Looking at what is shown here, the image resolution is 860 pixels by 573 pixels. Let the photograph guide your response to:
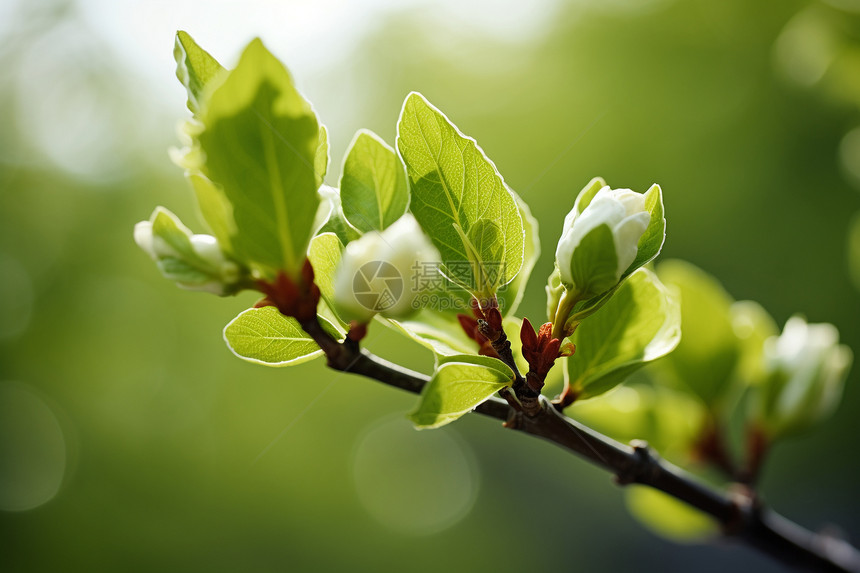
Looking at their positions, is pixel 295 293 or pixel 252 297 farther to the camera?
pixel 252 297

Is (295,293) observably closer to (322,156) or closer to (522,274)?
(322,156)

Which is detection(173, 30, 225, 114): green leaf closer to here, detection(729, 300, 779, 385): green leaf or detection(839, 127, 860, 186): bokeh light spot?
detection(729, 300, 779, 385): green leaf

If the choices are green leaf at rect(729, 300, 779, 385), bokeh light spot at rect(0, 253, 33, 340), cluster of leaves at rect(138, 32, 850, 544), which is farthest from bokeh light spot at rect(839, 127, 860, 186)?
bokeh light spot at rect(0, 253, 33, 340)

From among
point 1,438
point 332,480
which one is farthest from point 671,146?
point 1,438

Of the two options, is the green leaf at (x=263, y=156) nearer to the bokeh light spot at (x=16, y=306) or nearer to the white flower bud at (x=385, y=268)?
the white flower bud at (x=385, y=268)

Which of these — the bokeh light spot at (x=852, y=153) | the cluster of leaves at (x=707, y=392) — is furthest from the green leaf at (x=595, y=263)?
the bokeh light spot at (x=852, y=153)

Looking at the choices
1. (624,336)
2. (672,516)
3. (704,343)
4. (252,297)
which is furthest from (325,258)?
(252,297)
